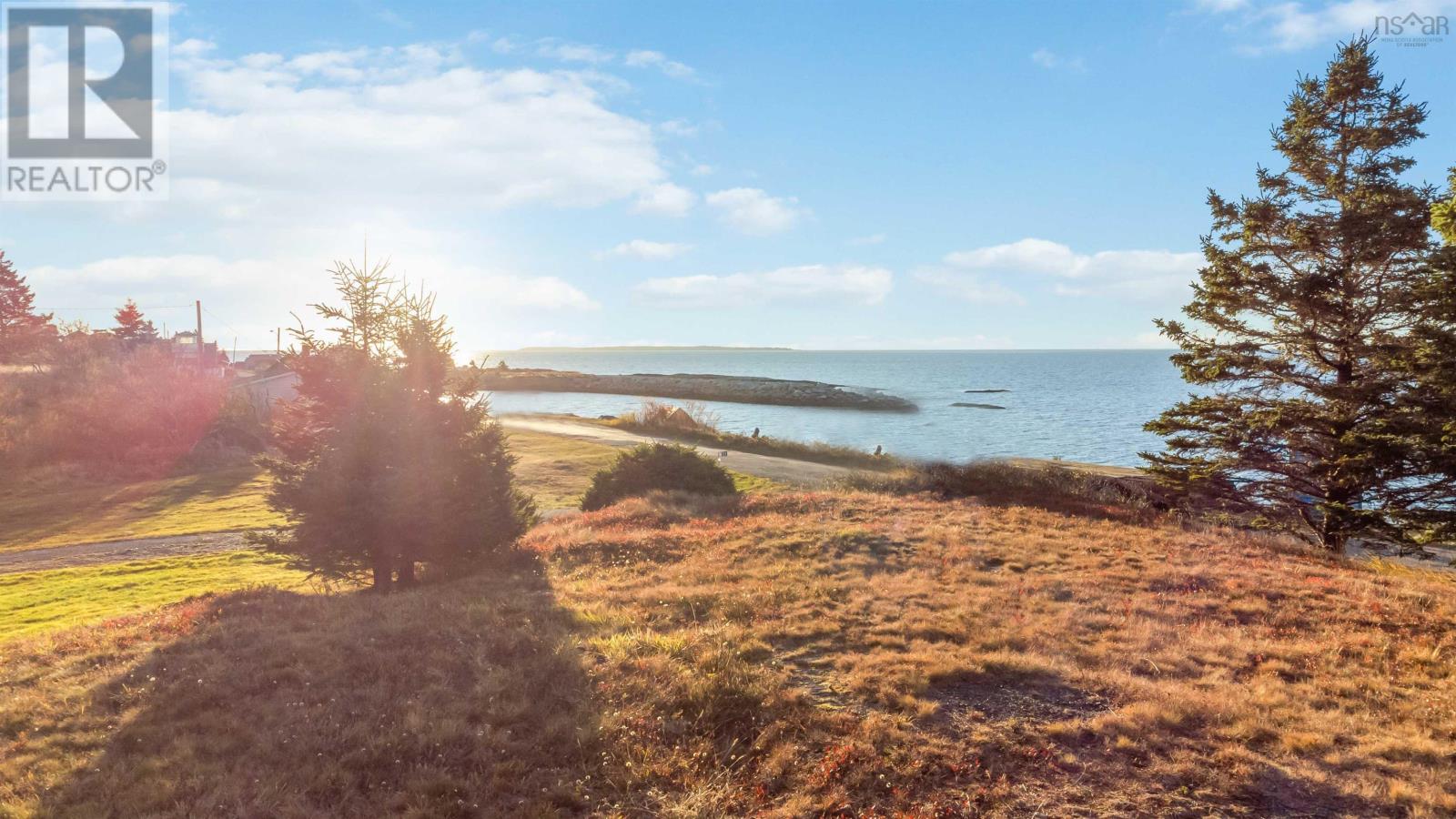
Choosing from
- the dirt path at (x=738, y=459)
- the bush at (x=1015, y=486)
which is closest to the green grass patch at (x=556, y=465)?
the dirt path at (x=738, y=459)

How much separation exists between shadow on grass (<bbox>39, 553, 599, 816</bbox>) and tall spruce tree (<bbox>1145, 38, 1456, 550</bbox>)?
57.9ft

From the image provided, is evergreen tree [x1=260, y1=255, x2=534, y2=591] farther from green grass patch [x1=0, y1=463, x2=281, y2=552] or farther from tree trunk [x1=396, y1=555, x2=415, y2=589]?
green grass patch [x1=0, y1=463, x2=281, y2=552]

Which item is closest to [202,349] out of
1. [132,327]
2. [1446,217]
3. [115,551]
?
[132,327]

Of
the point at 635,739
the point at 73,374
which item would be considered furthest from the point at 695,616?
the point at 73,374

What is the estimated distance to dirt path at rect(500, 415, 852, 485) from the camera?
118 feet

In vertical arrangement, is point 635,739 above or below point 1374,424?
below

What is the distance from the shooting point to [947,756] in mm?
7656

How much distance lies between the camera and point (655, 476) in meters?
27.0

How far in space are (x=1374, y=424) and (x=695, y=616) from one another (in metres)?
15.9

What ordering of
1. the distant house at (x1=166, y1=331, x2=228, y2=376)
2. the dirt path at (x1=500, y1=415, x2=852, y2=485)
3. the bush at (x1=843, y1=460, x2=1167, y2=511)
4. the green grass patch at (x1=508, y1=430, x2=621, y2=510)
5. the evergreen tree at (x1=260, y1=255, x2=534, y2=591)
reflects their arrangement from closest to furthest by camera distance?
1. the evergreen tree at (x1=260, y1=255, x2=534, y2=591)
2. the bush at (x1=843, y1=460, x2=1167, y2=511)
3. the green grass patch at (x1=508, y1=430, x2=621, y2=510)
4. the dirt path at (x1=500, y1=415, x2=852, y2=485)
5. the distant house at (x1=166, y1=331, x2=228, y2=376)

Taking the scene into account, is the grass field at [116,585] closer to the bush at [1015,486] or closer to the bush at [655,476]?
the bush at [655,476]

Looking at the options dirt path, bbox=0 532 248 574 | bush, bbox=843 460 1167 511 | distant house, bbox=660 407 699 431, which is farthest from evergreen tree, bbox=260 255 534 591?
distant house, bbox=660 407 699 431

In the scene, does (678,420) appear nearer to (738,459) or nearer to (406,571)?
(738,459)

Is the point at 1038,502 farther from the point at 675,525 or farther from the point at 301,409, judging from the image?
the point at 301,409
